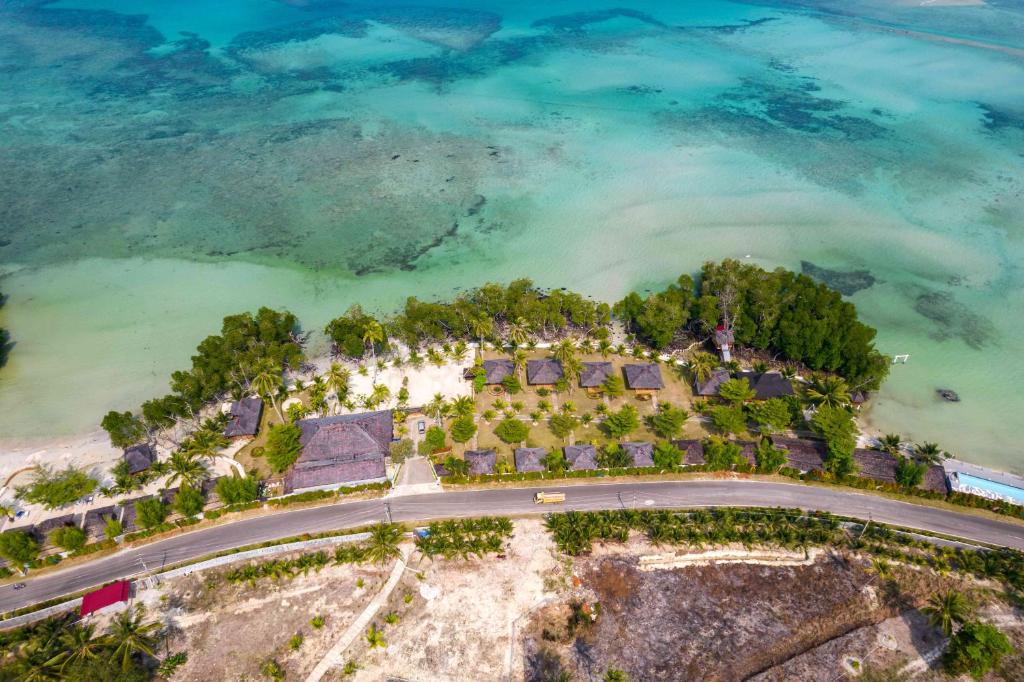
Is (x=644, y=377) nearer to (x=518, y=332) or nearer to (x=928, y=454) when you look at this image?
(x=518, y=332)

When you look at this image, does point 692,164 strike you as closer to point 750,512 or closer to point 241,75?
point 750,512

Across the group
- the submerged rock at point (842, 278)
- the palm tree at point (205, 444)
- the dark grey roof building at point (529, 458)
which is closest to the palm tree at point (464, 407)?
the dark grey roof building at point (529, 458)

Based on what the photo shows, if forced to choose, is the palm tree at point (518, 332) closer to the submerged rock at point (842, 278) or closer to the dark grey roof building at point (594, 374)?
the dark grey roof building at point (594, 374)

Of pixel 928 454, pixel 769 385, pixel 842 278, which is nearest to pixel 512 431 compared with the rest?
pixel 769 385

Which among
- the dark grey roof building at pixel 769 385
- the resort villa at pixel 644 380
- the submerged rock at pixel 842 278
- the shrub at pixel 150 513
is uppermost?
the submerged rock at pixel 842 278

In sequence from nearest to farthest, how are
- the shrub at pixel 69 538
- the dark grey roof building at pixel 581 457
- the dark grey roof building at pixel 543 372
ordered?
the shrub at pixel 69 538 < the dark grey roof building at pixel 581 457 < the dark grey roof building at pixel 543 372

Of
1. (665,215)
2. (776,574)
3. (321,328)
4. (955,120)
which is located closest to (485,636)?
(776,574)

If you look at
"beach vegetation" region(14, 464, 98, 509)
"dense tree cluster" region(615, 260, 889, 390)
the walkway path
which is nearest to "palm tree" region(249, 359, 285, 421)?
"beach vegetation" region(14, 464, 98, 509)
